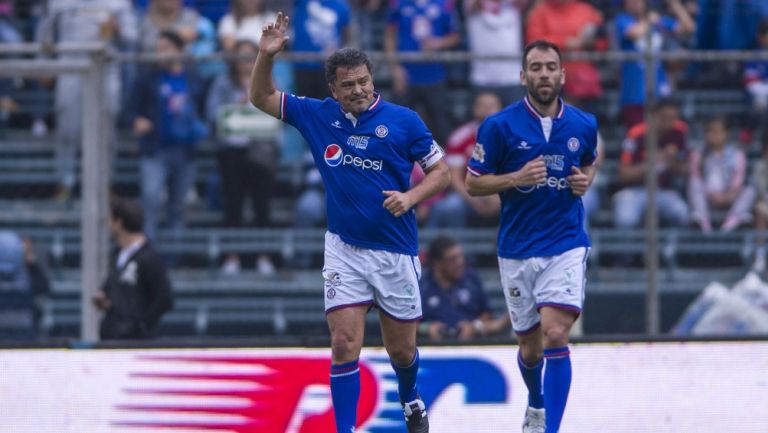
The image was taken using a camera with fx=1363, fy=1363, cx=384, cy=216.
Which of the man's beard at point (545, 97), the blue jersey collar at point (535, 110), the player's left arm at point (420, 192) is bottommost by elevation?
the player's left arm at point (420, 192)

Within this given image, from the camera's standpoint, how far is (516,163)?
26.7 feet

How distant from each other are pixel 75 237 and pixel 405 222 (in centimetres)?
480

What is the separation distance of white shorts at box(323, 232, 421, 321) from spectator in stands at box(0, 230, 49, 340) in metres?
4.06

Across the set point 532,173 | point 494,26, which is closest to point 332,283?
point 532,173

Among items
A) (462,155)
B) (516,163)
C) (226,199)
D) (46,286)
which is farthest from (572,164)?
(46,286)

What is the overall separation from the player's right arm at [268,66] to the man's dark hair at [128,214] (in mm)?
2647

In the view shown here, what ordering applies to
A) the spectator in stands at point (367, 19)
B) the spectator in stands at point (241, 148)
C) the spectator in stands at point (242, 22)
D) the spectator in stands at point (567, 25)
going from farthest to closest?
the spectator in stands at point (367, 19) < the spectator in stands at point (242, 22) < the spectator in stands at point (567, 25) < the spectator in stands at point (241, 148)

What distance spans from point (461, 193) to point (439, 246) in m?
0.91

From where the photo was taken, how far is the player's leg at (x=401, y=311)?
7711mm

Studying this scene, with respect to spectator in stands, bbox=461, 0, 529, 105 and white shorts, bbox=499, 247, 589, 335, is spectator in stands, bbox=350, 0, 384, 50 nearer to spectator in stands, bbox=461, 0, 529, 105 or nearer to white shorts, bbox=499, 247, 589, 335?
spectator in stands, bbox=461, 0, 529, 105

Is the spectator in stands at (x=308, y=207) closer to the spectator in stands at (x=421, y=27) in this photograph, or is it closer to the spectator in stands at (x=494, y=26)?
the spectator in stands at (x=421, y=27)

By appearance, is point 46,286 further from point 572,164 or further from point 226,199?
point 572,164

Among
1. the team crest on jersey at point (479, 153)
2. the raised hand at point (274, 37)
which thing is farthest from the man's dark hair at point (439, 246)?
the raised hand at point (274, 37)

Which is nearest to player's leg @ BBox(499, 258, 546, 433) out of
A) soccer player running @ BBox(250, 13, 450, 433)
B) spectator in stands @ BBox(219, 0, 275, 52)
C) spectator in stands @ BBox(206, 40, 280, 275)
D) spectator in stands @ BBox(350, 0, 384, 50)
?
soccer player running @ BBox(250, 13, 450, 433)
